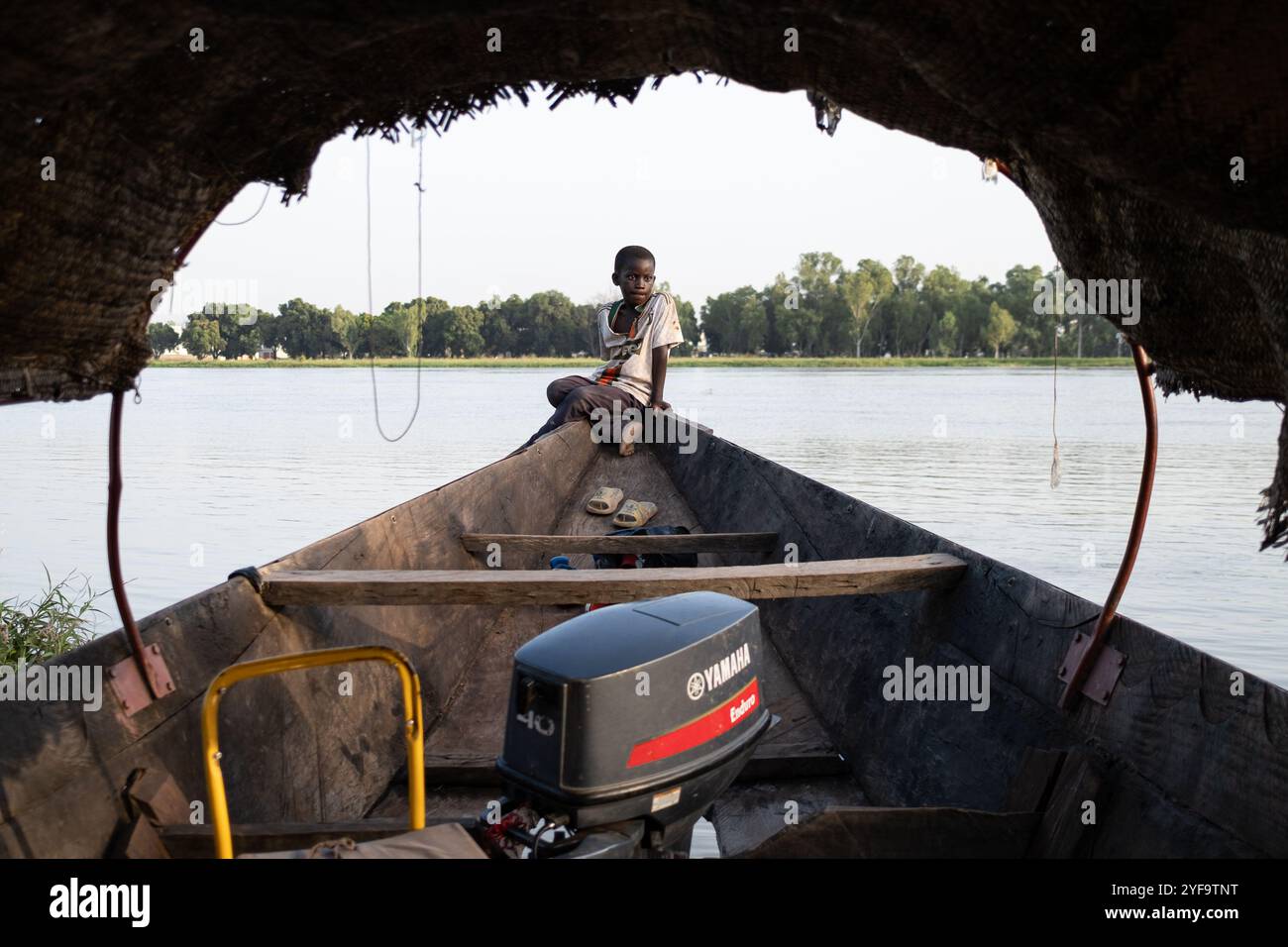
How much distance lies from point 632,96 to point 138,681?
175 centimetres

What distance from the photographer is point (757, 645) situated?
2242 mm

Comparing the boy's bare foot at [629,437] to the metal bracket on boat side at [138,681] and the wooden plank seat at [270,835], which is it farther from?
the wooden plank seat at [270,835]

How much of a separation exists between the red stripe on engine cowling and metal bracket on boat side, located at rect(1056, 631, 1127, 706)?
0.84 meters

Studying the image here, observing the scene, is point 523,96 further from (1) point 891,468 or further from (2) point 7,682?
(1) point 891,468

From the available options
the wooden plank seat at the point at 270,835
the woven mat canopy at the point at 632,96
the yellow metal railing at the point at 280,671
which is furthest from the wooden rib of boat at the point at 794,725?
the woven mat canopy at the point at 632,96

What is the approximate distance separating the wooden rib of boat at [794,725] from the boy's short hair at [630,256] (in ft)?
10.2

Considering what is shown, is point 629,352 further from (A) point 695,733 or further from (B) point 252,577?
(A) point 695,733

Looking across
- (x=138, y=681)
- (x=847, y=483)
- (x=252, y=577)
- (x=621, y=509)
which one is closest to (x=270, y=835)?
(x=138, y=681)

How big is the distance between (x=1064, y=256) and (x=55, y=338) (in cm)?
192

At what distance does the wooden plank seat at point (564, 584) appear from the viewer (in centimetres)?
294

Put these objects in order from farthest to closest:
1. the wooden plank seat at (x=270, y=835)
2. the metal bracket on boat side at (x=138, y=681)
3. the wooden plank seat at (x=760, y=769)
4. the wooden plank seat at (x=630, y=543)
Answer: the wooden plank seat at (x=630, y=543), the wooden plank seat at (x=760, y=769), the metal bracket on boat side at (x=138, y=681), the wooden plank seat at (x=270, y=835)

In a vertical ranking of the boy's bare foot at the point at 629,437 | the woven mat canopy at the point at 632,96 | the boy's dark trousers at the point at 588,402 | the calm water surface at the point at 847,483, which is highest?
the woven mat canopy at the point at 632,96

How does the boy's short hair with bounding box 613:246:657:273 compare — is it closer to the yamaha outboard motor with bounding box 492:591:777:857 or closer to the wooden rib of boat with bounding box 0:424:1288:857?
the wooden rib of boat with bounding box 0:424:1288:857

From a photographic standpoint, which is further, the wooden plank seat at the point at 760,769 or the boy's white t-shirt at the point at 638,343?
the boy's white t-shirt at the point at 638,343
